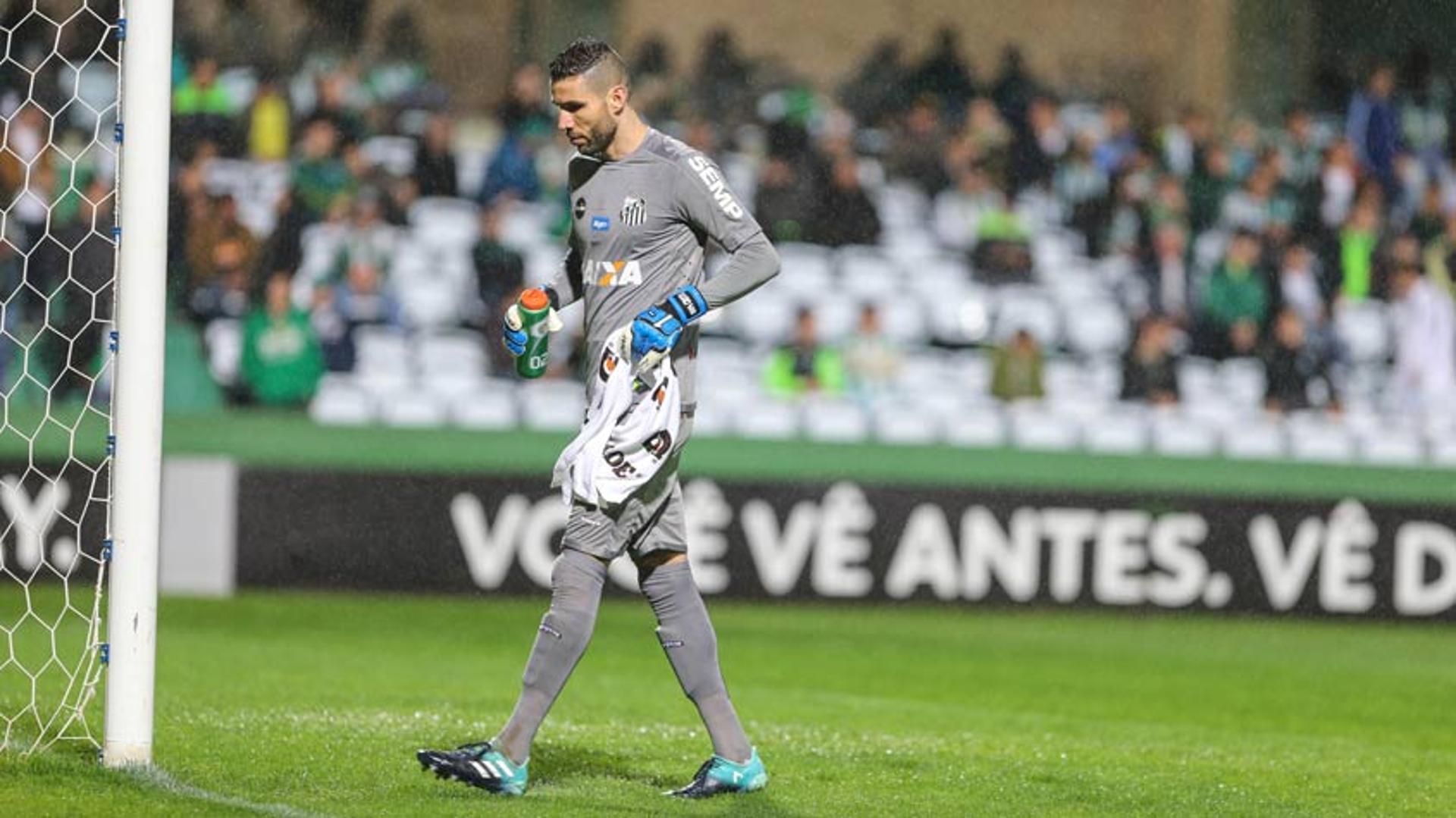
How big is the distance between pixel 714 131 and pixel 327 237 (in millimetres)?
3865

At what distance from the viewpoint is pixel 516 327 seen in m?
5.83

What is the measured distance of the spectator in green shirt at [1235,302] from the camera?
640 inches

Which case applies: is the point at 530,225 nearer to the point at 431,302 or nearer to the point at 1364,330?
the point at 431,302

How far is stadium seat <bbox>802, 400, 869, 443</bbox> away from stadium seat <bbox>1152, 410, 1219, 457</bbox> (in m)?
1.96

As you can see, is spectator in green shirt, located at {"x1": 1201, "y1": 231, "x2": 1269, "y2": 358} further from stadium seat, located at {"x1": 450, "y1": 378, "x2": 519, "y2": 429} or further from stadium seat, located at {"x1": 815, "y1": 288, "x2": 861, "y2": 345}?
stadium seat, located at {"x1": 450, "y1": 378, "x2": 519, "y2": 429}

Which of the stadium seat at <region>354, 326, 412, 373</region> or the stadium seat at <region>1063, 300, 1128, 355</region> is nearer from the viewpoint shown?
the stadium seat at <region>354, 326, 412, 373</region>

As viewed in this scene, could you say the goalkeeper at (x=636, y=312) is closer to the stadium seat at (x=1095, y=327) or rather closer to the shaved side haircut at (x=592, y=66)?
the shaved side haircut at (x=592, y=66)

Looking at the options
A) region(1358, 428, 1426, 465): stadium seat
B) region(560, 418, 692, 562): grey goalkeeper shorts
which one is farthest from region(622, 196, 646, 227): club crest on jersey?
region(1358, 428, 1426, 465): stadium seat

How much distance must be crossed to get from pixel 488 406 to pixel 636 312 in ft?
28.0

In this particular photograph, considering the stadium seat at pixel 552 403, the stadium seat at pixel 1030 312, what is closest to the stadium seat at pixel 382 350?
the stadium seat at pixel 552 403

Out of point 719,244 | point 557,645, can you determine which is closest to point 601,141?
point 719,244

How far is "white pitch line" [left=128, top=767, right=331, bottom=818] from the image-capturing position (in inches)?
208

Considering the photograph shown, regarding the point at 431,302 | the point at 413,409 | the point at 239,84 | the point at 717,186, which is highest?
the point at 239,84

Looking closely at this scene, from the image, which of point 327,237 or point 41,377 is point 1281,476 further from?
point 41,377
